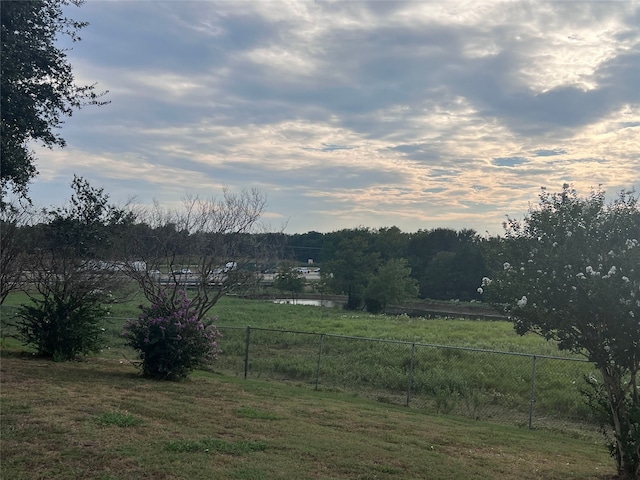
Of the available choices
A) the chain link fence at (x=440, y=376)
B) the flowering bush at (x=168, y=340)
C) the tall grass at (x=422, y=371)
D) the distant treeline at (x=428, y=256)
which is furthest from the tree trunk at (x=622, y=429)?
the distant treeline at (x=428, y=256)

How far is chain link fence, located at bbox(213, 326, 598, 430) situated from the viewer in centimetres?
1173

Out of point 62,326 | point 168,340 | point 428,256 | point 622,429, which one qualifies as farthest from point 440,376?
point 428,256

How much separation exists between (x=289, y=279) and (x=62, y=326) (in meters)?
43.2

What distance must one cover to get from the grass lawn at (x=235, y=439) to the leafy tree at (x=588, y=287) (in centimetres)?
105

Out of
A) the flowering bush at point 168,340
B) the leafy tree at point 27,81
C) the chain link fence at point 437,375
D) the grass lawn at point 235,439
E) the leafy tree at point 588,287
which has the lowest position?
the chain link fence at point 437,375

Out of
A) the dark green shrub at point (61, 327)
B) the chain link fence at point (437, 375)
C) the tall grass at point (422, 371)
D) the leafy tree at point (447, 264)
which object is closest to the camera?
the chain link fence at point (437, 375)

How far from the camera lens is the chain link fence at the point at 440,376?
11.7 m

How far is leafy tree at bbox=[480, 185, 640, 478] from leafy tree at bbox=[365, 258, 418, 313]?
42.7m

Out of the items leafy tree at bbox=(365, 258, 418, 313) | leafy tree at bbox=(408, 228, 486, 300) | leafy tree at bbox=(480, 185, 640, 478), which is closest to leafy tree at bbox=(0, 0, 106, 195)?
leafy tree at bbox=(480, 185, 640, 478)

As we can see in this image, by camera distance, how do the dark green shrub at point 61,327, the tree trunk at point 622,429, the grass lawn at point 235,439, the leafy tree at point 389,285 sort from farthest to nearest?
the leafy tree at point 389,285
the dark green shrub at point 61,327
the tree trunk at point 622,429
the grass lawn at point 235,439

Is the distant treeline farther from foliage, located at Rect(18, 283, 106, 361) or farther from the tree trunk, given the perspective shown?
the tree trunk

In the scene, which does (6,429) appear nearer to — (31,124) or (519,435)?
(31,124)

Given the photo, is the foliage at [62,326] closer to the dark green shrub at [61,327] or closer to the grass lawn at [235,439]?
the dark green shrub at [61,327]

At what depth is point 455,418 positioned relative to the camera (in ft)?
34.1
